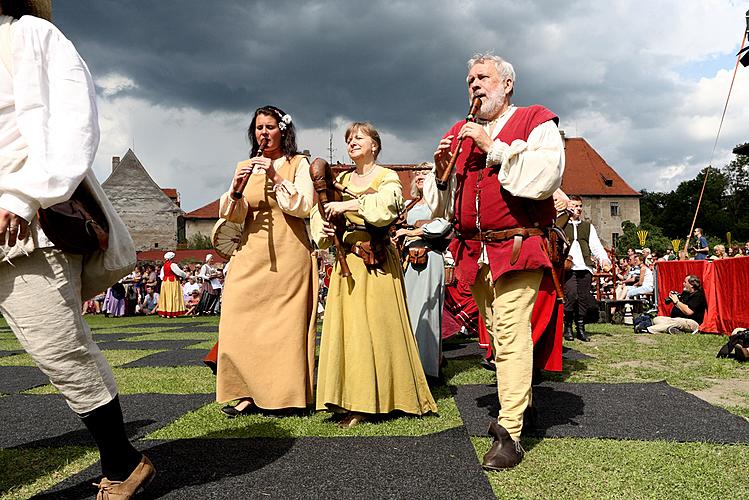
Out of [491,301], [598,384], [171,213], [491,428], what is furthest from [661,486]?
[171,213]

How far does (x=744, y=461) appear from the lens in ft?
10.0

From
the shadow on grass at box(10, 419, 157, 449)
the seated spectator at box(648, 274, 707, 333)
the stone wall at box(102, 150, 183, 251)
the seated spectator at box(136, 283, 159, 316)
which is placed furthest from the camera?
the stone wall at box(102, 150, 183, 251)

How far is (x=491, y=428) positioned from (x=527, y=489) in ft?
1.46

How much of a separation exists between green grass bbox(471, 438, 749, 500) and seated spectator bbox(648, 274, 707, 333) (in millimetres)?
7224

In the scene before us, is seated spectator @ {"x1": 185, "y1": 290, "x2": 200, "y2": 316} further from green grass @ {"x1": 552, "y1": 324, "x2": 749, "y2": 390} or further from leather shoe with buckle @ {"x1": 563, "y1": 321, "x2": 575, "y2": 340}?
green grass @ {"x1": 552, "y1": 324, "x2": 749, "y2": 390}

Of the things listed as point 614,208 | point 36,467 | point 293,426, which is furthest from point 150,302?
point 614,208

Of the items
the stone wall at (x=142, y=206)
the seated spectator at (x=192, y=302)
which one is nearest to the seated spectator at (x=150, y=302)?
the seated spectator at (x=192, y=302)

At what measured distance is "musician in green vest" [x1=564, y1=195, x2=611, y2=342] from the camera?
28.8ft

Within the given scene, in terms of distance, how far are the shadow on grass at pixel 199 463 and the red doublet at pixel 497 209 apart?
4.76ft

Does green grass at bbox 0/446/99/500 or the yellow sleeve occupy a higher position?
the yellow sleeve

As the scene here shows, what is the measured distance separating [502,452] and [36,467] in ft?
7.56

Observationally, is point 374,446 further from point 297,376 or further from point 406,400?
point 297,376

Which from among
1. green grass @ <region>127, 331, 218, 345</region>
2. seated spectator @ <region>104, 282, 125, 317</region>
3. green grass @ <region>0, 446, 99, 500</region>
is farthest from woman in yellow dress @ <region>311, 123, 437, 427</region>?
seated spectator @ <region>104, 282, 125, 317</region>

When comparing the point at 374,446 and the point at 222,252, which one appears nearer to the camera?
the point at 374,446
